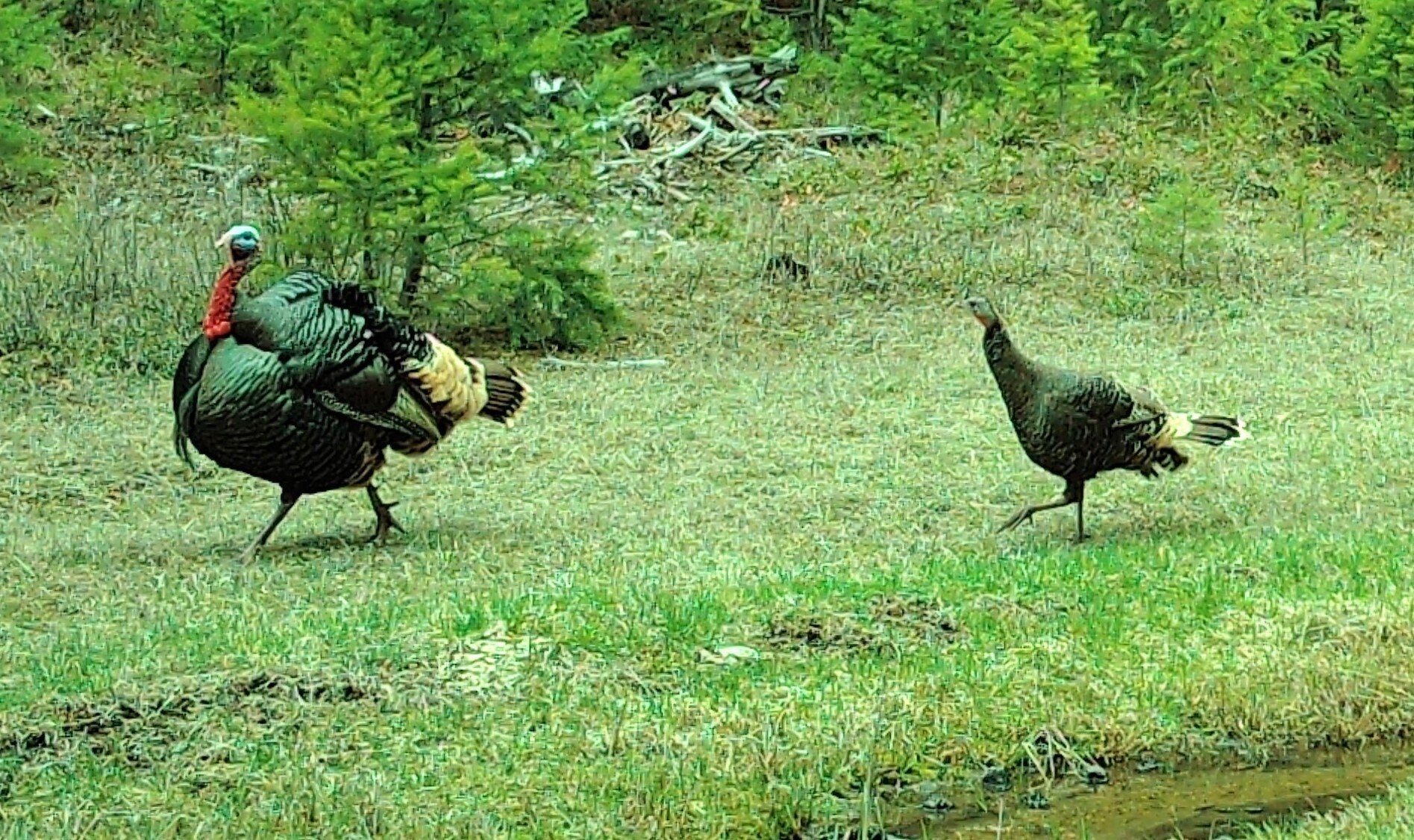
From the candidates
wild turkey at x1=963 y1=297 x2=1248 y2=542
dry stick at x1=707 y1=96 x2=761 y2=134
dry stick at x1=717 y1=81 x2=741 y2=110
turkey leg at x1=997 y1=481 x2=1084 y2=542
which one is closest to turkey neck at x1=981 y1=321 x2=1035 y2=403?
wild turkey at x1=963 y1=297 x2=1248 y2=542

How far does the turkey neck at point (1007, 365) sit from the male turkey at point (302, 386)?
2.33 m

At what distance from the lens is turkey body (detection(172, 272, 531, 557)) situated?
772cm

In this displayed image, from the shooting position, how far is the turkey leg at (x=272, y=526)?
26.0 feet

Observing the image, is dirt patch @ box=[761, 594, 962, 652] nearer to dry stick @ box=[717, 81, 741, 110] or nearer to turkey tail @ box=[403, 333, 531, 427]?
turkey tail @ box=[403, 333, 531, 427]

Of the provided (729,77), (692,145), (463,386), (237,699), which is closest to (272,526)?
(463,386)

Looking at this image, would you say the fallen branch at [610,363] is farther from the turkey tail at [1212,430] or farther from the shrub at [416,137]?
the turkey tail at [1212,430]

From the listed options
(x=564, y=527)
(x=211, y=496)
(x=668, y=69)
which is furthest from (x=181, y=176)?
(x=564, y=527)

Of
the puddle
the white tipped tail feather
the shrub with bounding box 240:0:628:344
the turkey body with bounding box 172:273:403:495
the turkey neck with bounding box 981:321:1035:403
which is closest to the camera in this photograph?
the puddle

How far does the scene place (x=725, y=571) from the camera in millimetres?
7285

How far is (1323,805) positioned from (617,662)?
2.10 metres

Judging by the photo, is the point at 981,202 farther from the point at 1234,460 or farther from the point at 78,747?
the point at 78,747

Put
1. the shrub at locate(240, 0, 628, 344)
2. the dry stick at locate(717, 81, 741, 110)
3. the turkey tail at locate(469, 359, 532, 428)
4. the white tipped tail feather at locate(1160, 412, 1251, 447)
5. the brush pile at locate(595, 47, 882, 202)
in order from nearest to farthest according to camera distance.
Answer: the white tipped tail feather at locate(1160, 412, 1251, 447) → the turkey tail at locate(469, 359, 532, 428) → the shrub at locate(240, 0, 628, 344) → the brush pile at locate(595, 47, 882, 202) → the dry stick at locate(717, 81, 741, 110)

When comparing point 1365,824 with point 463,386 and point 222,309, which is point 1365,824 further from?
point 222,309

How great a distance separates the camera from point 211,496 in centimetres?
940
